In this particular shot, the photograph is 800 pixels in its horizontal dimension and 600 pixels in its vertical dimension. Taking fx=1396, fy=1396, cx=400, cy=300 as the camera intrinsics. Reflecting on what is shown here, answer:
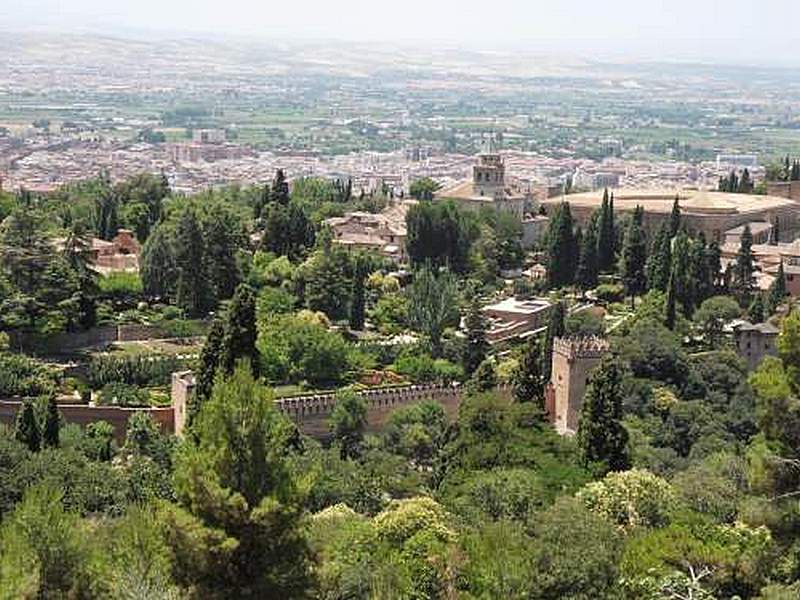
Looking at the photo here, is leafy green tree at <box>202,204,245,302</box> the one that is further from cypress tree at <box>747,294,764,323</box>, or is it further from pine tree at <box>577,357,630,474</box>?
pine tree at <box>577,357,630,474</box>

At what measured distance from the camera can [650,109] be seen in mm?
184375

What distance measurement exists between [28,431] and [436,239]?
65.7 feet

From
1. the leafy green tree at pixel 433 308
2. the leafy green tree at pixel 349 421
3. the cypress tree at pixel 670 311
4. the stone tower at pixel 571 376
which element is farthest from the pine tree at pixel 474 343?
the cypress tree at pixel 670 311

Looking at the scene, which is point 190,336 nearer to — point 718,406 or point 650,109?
point 718,406

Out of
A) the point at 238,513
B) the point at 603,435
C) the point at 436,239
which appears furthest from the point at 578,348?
the point at 238,513

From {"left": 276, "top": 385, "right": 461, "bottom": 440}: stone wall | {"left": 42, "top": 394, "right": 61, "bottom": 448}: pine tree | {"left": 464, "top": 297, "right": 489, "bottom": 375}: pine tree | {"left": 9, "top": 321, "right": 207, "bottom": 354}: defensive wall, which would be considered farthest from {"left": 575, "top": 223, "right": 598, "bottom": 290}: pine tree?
{"left": 42, "top": 394, "right": 61, "bottom": 448}: pine tree

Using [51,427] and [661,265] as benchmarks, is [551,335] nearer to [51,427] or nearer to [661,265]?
[661,265]

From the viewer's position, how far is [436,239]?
40688 millimetres

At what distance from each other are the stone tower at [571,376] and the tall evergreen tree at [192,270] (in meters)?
9.49

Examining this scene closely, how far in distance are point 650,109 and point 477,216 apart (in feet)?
474

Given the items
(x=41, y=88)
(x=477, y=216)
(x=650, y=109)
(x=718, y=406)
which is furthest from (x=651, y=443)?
(x=650, y=109)

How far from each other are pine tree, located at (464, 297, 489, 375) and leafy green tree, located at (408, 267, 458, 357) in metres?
1.31

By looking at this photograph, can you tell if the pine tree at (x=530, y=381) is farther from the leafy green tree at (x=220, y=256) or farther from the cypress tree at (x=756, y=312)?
the leafy green tree at (x=220, y=256)

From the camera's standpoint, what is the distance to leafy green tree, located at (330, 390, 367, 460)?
86.4ft
